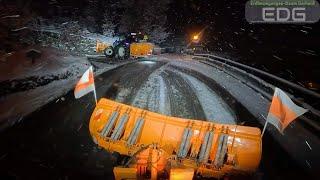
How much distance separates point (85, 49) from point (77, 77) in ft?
2.47

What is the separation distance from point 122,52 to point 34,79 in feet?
7.03

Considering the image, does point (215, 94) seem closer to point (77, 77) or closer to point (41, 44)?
point (77, 77)

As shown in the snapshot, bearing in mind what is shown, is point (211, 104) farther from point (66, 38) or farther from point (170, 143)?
point (66, 38)

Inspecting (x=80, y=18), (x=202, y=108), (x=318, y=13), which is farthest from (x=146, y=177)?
(x=318, y=13)

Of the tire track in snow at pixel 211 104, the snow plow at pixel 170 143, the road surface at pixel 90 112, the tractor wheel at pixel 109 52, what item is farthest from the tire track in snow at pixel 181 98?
the tractor wheel at pixel 109 52

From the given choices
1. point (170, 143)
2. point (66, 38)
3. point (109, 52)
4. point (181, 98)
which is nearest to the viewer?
point (170, 143)

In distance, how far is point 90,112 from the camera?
20.7ft

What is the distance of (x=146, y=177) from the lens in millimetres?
4648

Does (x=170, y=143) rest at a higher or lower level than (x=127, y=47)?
lower

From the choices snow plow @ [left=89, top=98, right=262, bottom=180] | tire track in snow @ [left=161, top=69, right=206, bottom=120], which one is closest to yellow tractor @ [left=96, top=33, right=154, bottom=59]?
tire track in snow @ [left=161, top=69, right=206, bottom=120]

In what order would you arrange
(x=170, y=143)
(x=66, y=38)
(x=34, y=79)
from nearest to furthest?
(x=170, y=143) → (x=66, y=38) → (x=34, y=79)

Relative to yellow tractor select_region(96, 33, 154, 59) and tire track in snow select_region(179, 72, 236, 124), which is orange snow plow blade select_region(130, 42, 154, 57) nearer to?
yellow tractor select_region(96, 33, 154, 59)

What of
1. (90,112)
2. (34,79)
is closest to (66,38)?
(34,79)

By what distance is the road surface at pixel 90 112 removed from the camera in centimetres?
557
